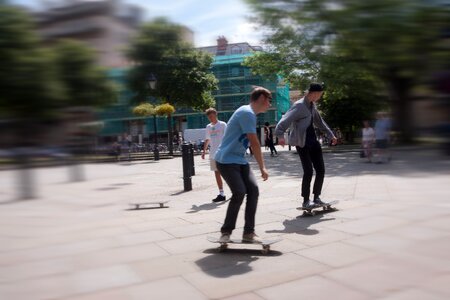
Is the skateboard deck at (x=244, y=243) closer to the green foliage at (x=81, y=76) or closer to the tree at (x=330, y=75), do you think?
the tree at (x=330, y=75)

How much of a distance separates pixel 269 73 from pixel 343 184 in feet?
25.6

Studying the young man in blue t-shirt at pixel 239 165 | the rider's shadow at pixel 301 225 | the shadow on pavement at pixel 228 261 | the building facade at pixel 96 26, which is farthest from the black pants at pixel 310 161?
the building facade at pixel 96 26

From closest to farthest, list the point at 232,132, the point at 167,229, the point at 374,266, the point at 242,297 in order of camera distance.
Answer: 1. the point at 242,297
2. the point at 374,266
3. the point at 232,132
4. the point at 167,229

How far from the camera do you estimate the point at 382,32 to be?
1125 millimetres

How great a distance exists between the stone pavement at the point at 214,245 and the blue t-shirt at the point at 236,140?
630mm

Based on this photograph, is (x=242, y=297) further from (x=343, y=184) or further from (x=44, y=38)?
(x=343, y=184)

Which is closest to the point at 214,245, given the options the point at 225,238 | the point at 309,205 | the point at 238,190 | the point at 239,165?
the point at 225,238

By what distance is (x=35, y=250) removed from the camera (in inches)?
68.9

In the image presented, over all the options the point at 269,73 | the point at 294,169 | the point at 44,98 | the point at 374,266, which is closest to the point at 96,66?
the point at 44,98

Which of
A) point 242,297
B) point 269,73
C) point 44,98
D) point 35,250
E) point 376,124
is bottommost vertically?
point 242,297

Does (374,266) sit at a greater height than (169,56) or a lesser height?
lesser

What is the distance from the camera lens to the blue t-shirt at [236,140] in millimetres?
4238

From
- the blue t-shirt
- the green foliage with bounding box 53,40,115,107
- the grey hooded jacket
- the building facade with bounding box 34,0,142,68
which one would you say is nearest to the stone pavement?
the green foliage with bounding box 53,40,115,107

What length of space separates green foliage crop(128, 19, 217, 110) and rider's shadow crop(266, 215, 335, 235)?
13.4ft
